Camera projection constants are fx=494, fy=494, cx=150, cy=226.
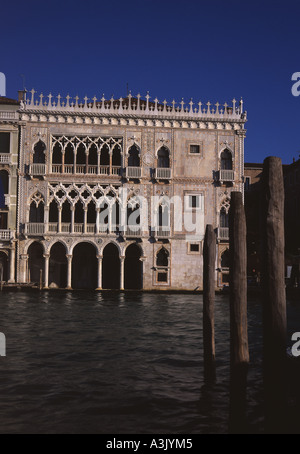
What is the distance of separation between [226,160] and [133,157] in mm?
5173

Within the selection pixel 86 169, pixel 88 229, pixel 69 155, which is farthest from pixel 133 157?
pixel 88 229

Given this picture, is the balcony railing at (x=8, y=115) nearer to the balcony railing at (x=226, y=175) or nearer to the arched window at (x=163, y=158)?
the arched window at (x=163, y=158)

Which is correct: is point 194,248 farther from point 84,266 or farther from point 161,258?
point 84,266

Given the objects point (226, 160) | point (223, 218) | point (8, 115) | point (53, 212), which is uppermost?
point (8, 115)

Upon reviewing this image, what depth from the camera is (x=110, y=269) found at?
28047 millimetres

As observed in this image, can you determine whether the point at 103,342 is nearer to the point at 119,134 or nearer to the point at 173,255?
the point at 173,255

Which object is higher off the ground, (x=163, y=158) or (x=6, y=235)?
(x=163, y=158)

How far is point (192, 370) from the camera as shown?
868 cm

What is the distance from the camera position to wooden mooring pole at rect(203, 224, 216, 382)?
8.01m

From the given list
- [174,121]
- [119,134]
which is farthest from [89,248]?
[174,121]

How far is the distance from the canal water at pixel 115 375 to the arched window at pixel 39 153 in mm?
12212

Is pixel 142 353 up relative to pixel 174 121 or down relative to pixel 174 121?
down

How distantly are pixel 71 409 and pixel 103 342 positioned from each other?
4958mm
